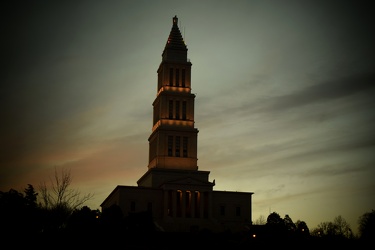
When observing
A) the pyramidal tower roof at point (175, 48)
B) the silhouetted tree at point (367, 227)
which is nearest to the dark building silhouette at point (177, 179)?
the pyramidal tower roof at point (175, 48)

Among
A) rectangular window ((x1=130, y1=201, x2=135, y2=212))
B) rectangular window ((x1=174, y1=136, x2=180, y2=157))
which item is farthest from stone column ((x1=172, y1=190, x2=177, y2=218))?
rectangular window ((x1=174, y1=136, x2=180, y2=157))

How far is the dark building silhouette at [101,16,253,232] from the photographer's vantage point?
326 ft

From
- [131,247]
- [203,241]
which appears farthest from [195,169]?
[131,247]

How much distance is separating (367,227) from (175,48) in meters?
45.4

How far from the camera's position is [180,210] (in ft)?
328

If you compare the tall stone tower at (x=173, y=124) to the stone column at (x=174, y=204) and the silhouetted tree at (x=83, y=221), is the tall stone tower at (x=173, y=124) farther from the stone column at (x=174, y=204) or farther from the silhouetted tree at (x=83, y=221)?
the silhouetted tree at (x=83, y=221)

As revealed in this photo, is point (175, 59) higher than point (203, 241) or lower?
higher

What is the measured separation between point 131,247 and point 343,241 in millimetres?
22741

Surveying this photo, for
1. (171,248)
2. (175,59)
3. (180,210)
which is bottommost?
(171,248)

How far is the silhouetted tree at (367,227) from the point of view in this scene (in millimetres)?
79206

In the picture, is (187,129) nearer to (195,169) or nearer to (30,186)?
(195,169)

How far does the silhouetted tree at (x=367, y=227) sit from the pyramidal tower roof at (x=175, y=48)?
139ft

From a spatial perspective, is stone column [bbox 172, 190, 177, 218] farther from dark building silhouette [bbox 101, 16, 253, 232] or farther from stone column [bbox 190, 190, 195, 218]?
stone column [bbox 190, 190, 195, 218]

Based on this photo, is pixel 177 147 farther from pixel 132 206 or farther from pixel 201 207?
pixel 132 206
